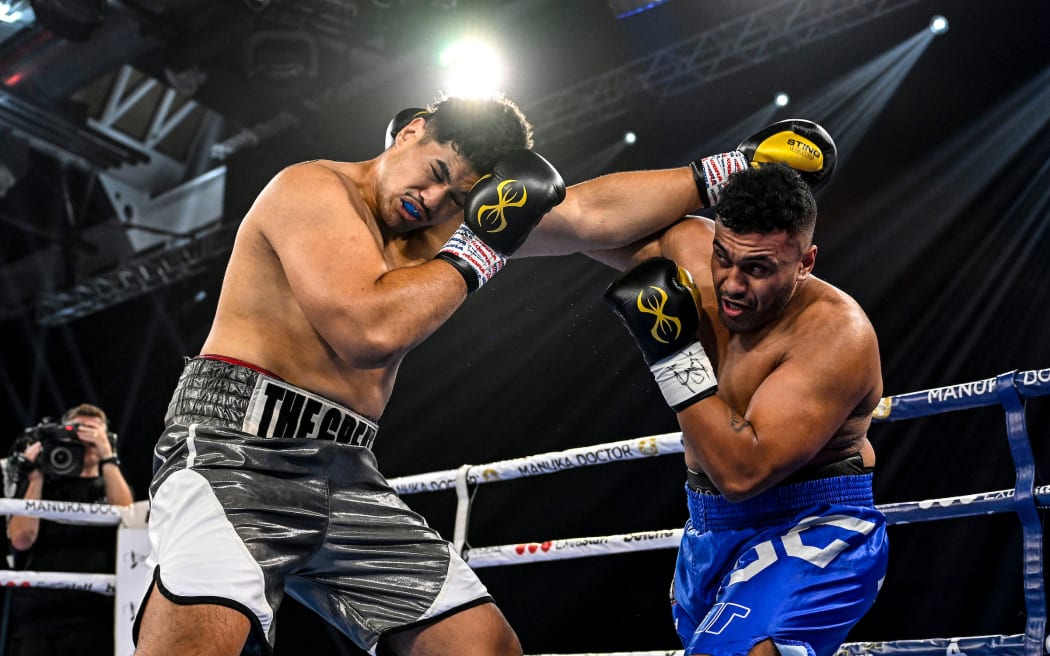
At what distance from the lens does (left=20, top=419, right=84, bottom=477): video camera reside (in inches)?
138

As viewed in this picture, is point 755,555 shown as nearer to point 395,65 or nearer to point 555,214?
point 555,214

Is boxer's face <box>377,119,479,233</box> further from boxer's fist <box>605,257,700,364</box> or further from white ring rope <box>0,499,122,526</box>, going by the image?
white ring rope <box>0,499,122,526</box>

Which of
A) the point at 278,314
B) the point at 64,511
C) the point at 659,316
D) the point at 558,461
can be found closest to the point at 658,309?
the point at 659,316

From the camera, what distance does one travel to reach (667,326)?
1724 mm

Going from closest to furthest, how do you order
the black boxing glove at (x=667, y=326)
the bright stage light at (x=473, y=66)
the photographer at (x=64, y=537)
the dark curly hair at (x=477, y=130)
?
the black boxing glove at (x=667, y=326) < the dark curly hair at (x=477, y=130) < the photographer at (x=64, y=537) < the bright stage light at (x=473, y=66)

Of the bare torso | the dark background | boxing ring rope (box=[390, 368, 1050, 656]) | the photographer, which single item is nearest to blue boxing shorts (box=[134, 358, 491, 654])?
the bare torso

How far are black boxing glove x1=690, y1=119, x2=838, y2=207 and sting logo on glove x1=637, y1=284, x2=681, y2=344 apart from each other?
41 centimetres

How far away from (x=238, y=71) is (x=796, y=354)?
5.47 m

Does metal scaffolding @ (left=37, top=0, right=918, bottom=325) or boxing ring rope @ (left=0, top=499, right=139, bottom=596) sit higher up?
metal scaffolding @ (left=37, top=0, right=918, bottom=325)

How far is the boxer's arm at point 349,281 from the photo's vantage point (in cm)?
166

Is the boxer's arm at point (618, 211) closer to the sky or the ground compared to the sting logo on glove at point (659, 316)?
closer to the sky

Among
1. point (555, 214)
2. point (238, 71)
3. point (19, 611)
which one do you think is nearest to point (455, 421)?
point (238, 71)

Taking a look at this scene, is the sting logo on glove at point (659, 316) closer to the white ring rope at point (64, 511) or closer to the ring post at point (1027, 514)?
the ring post at point (1027, 514)

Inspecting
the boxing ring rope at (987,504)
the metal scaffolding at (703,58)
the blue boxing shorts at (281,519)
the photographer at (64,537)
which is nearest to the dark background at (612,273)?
the metal scaffolding at (703,58)
